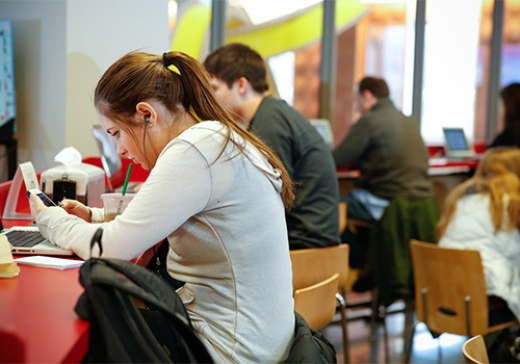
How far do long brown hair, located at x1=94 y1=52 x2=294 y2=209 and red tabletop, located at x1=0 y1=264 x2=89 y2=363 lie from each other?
0.41m

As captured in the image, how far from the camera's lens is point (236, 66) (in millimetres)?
2629

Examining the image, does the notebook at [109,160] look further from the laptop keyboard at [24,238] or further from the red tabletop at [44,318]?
the red tabletop at [44,318]

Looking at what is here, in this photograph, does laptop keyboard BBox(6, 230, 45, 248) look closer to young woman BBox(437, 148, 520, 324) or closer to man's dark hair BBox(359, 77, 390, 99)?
→ young woman BBox(437, 148, 520, 324)

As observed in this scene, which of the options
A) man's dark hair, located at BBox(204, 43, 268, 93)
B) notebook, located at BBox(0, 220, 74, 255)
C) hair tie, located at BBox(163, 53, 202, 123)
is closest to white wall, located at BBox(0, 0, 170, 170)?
man's dark hair, located at BBox(204, 43, 268, 93)

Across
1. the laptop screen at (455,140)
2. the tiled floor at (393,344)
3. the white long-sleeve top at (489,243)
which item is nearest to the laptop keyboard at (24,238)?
the white long-sleeve top at (489,243)

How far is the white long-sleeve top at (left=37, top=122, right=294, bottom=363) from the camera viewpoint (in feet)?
4.41

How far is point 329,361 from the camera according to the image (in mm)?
1518

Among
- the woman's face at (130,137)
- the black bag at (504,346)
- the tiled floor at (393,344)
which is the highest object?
the woman's face at (130,137)

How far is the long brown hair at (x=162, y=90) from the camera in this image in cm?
152

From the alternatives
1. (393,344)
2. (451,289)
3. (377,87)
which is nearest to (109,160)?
(451,289)

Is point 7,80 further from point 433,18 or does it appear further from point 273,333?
point 433,18

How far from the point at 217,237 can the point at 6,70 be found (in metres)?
1.78

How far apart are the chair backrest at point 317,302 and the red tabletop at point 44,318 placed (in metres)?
0.79

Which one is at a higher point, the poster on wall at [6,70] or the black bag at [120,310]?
the poster on wall at [6,70]
